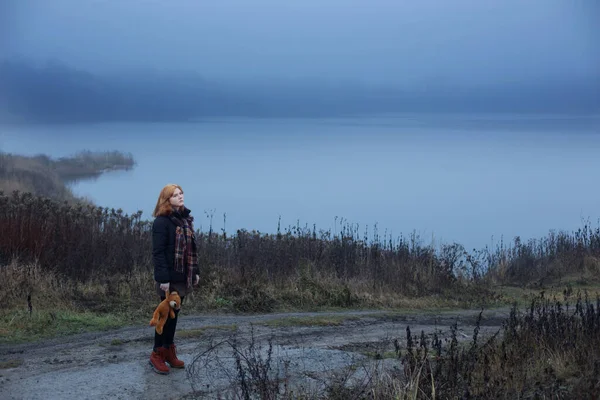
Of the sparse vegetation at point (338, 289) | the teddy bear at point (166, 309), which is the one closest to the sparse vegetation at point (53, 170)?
the sparse vegetation at point (338, 289)

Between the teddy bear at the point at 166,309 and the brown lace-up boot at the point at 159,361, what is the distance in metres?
0.23

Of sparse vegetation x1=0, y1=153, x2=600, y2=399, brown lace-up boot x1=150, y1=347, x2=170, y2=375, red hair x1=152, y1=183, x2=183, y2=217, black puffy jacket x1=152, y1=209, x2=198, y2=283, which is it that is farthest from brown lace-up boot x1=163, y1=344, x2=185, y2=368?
red hair x1=152, y1=183, x2=183, y2=217

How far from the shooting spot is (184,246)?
25.4 ft

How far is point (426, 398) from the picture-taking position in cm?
625

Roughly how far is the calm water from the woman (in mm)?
17711

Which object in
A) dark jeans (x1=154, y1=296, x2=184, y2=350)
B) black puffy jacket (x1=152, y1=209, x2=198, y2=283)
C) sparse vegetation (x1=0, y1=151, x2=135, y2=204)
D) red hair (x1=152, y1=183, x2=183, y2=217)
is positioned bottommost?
dark jeans (x1=154, y1=296, x2=184, y2=350)

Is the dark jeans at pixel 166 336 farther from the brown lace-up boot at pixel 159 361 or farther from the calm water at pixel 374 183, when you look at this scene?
the calm water at pixel 374 183

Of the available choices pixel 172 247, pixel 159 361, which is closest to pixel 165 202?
pixel 172 247

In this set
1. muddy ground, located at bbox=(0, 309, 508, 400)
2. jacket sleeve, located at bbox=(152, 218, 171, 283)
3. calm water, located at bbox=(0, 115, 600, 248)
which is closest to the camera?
muddy ground, located at bbox=(0, 309, 508, 400)

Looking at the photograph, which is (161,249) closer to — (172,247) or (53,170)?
(172,247)

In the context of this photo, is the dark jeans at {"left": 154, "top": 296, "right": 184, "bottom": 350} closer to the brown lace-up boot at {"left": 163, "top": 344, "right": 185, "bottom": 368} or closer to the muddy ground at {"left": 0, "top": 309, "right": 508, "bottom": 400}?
the brown lace-up boot at {"left": 163, "top": 344, "right": 185, "bottom": 368}

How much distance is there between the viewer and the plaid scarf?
7.71 m

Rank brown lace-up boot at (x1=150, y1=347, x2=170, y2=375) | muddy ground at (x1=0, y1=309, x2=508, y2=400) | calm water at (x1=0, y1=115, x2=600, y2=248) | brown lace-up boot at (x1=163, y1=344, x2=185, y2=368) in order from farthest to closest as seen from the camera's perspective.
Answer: calm water at (x1=0, y1=115, x2=600, y2=248), brown lace-up boot at (x1=163, y1=344, x2=185, y2=368), brown lace-up boot at (x1=150, y1=347, x2=170, y2=375), muddy ground at (x1=0, y1=309, x2=508, y2=400)

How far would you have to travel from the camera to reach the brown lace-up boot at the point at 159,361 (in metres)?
7.86
